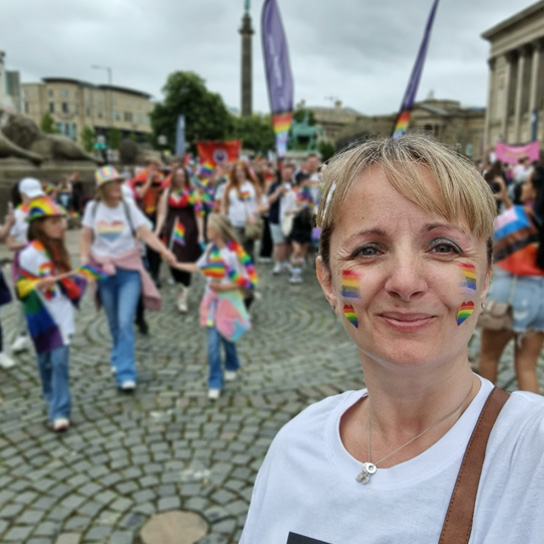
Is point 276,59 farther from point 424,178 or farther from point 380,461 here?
point 380,461

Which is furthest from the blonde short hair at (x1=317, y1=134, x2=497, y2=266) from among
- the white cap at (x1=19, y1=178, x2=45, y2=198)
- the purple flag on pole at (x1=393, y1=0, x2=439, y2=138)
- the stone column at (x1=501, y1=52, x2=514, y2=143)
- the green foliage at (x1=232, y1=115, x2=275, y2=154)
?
the stone column at (x1=501, y1=52, x2=514, y2=143)

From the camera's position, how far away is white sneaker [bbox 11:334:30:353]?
5863 millimetres

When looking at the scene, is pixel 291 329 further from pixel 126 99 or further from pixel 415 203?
pixel 126 99

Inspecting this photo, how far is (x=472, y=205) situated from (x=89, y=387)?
460 cm

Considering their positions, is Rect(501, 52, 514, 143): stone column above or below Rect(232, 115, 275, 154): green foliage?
above

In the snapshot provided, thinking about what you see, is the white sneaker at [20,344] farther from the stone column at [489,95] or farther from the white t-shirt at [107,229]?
the stone column at [489,95]

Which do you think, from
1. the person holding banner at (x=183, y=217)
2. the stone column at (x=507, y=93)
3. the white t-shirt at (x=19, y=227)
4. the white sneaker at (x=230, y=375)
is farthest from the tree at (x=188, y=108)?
the white sneaker at (x=230, y=375)

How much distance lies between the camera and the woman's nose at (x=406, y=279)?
99 centimetres

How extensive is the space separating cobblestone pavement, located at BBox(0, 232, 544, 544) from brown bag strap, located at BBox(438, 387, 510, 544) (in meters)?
2.35

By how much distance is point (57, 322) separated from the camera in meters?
4.19

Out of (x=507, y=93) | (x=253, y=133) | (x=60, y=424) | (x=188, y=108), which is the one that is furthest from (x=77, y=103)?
(x=60, y=424)

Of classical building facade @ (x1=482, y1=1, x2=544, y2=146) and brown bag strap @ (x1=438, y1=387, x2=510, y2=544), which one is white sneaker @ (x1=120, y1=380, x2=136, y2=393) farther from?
classical building facade @ (x1=482, y1=1, x2=544, y2=146)

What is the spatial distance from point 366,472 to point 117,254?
4.26 meters

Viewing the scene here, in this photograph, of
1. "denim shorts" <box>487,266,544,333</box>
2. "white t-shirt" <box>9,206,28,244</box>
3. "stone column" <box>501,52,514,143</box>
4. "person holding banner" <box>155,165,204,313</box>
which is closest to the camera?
"denim shorts" <box>487,266,544,333</box>
